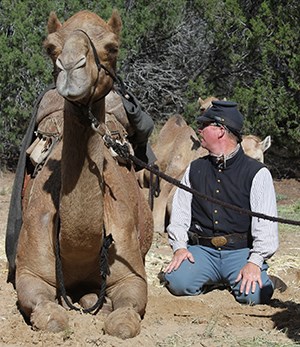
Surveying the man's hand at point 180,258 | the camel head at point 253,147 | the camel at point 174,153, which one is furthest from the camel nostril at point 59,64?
the camel head at point 253,147

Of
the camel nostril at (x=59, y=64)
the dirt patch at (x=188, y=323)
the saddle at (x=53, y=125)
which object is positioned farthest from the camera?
the saddle at (x=53, y=125)

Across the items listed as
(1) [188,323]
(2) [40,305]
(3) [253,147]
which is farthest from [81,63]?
(3) [253,147]

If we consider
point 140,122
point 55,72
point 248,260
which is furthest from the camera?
point 140,122

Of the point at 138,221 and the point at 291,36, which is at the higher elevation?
the point at 138,221

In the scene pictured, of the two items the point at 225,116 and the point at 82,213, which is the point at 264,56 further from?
the point at 82,213

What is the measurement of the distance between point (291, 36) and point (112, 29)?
11.0 m

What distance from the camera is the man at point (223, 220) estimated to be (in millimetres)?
6277

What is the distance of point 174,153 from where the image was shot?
12.0 meters

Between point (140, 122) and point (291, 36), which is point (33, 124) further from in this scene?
point (291, 36)

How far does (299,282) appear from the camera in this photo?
23.3ft

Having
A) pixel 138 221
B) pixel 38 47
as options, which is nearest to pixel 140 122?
pixel 138 221

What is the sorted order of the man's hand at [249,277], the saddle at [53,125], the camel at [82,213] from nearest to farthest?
the camel at [82,213] → the man's hand at [249,277] → the saddle at [53,125]

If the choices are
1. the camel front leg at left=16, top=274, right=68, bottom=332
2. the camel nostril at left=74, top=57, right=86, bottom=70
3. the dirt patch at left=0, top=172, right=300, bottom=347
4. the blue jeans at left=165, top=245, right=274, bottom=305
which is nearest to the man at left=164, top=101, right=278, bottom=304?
the blue jeans at left=165, top=245, right=274, bottom=305

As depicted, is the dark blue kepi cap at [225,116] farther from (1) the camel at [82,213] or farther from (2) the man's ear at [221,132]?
(1) the camel at [82,213]
